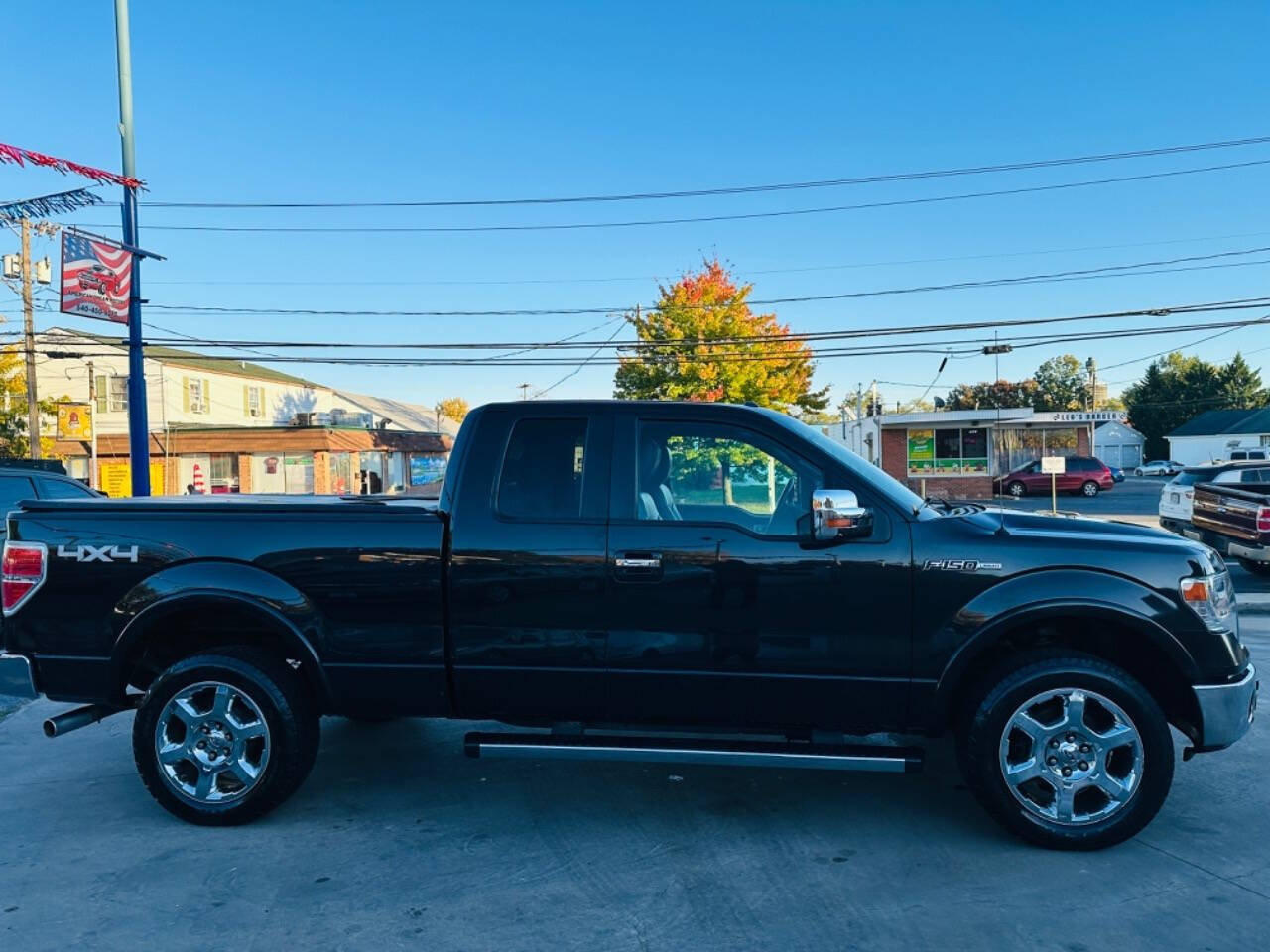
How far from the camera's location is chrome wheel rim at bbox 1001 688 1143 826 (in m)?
3.70

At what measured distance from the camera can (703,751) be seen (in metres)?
3.84

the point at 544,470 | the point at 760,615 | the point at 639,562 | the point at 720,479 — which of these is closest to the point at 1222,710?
the point at 760,615

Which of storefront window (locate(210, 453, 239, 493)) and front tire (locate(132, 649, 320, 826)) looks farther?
storefront window (locate(210, 453, 239, 493))

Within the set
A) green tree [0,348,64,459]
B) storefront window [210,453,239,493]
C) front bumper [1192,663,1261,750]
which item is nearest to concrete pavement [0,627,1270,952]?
front bumper [1192,663,1261,750]

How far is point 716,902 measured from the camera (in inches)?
132

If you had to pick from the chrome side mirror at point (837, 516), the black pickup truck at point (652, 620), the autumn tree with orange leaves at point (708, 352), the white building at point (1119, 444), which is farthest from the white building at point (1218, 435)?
the chrome side mirror at point (837, 516)

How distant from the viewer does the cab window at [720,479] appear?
3.98 m

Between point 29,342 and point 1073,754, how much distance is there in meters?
26.8

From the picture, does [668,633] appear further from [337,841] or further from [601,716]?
[337,841]

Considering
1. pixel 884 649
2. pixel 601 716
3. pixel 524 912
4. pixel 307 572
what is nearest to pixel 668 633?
pixel 601 716

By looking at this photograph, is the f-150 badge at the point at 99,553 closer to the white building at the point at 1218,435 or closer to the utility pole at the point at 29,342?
the utility pole at the point at 29,342

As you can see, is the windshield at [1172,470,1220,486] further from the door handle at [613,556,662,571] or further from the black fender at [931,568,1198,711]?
the door handle at [613,556,662,571]

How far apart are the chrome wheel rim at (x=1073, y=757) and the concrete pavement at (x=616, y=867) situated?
217 mm

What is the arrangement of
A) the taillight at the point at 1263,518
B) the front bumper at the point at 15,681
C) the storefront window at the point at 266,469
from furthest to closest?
1. the storefront window at the point at 266,469
2. the taillight at the point at 1263,518
3. the front bumper at the point at 15,681
